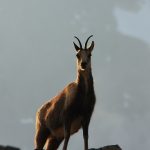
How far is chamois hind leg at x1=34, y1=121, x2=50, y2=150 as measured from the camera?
2134 centimetres

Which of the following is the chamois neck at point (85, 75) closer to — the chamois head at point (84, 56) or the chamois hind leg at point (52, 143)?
the chamois head at point (84, 56)

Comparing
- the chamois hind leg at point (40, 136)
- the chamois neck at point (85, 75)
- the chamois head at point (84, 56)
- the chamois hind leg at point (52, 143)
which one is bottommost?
the chamois hind leg at point (52, 143)

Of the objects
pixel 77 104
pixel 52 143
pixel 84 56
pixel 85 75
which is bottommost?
pixel 52 143

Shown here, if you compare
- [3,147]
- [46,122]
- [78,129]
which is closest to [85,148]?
[78,129]

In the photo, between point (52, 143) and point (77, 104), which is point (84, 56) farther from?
point (52, 143)

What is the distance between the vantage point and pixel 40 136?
70.4 feet

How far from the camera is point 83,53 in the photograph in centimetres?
1969

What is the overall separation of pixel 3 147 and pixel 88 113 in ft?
14.5

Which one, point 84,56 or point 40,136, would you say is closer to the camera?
point 84,56

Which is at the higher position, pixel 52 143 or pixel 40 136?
pixel 40 136

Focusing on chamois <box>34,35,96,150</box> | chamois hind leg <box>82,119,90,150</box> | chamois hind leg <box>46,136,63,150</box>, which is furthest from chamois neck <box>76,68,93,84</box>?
chamois hind leg <box>46,136,63,150</box>

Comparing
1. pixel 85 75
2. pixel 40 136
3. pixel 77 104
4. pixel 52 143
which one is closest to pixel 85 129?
pixel 77 104

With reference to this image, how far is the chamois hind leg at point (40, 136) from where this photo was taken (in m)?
Result: 21.3

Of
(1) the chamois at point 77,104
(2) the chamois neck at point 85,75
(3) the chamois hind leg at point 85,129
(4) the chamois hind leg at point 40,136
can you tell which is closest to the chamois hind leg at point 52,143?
(4) the chamois hind leg at point 40,136
